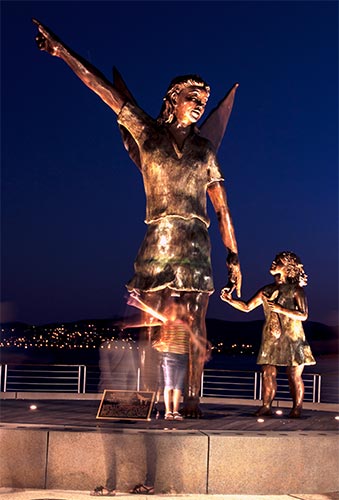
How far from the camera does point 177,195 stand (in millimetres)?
8422

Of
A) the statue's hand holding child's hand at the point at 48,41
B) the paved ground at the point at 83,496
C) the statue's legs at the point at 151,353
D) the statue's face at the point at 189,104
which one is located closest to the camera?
the paved ground at the point at 83,496

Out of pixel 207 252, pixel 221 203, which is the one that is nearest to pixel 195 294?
pixel 207 252

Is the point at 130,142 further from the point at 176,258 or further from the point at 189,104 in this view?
the point at 176,258

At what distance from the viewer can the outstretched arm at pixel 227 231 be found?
879cm

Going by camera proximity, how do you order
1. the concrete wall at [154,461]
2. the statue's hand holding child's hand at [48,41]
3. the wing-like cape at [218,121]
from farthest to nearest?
the wing-like cape at [218,121], the statue's hand holding child's hand at [48,41], the concrete wall at [154,461]

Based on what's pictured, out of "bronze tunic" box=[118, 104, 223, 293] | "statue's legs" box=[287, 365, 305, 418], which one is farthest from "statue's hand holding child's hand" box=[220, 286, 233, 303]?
"statue's legs" box=[287, 365, 305, 418]

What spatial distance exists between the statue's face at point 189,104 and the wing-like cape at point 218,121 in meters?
0.89

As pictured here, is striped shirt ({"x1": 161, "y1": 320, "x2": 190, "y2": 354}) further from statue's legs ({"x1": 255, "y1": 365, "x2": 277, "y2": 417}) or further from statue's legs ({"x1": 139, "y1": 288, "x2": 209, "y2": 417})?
statue's legs ({"x1": 255, "y1": 365, "x2": 277, "y2": 417})

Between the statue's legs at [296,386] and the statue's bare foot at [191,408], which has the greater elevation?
the statue's legs at [296,386]

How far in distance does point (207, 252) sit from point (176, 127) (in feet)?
4.37

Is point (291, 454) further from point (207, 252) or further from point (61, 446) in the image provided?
point (207, 252)

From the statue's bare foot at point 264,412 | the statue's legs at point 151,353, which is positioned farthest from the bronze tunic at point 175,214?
the statue's bare foot at point 264,412

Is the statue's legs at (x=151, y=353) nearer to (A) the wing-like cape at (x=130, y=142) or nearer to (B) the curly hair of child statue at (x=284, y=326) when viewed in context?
(B) the curly hair of child statue at (x=284, y=326)

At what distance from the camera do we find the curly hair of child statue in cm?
909
